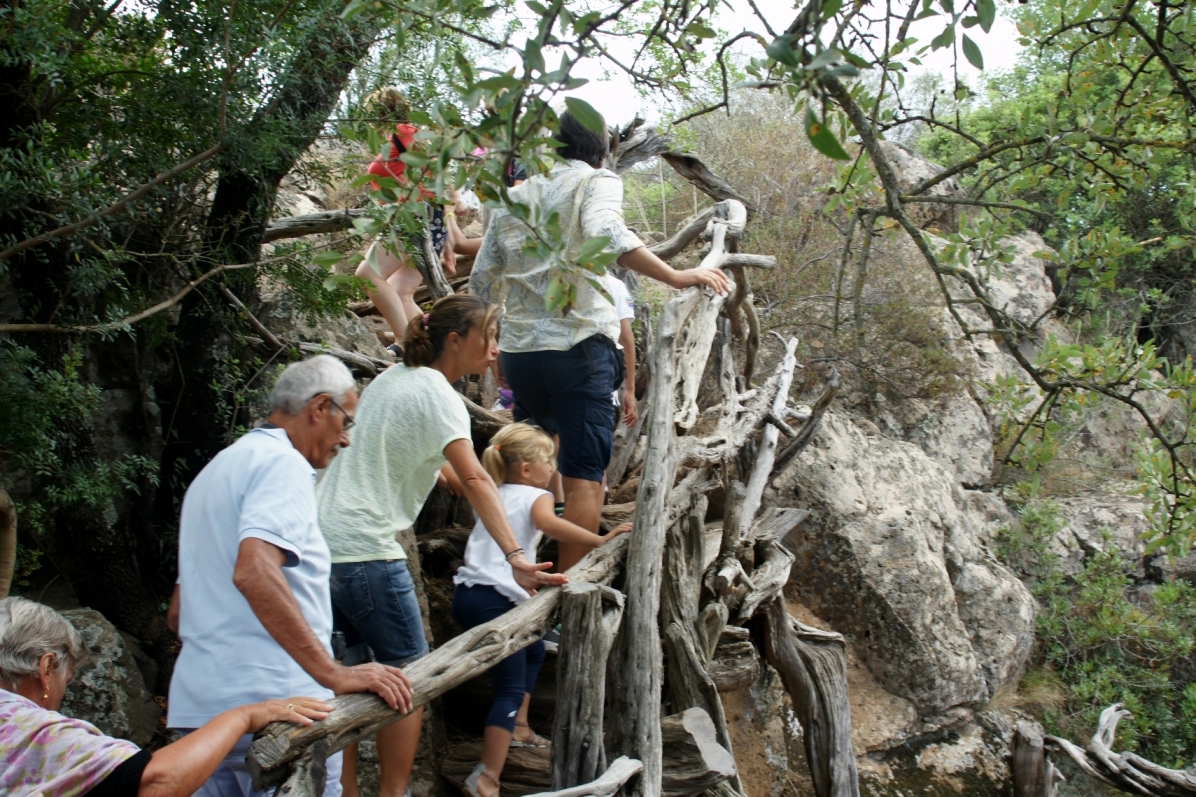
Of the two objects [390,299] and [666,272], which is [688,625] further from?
[390,299]

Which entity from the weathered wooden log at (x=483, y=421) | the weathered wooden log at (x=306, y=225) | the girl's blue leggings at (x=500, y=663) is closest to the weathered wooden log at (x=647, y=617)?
the girl's blue leggings at (x=500, y=663)

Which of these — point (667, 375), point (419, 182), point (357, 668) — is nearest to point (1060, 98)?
point (667, 375)

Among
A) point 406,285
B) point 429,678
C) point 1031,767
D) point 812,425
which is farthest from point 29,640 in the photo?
point 1031,767

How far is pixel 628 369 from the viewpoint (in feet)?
14.6

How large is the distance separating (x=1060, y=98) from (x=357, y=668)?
8.43ft

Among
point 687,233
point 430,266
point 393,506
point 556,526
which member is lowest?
point 393,506

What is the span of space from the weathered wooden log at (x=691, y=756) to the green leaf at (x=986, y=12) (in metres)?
2.45

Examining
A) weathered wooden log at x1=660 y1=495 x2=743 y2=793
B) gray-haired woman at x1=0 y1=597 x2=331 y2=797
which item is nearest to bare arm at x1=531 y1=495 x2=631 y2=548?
weathered wooden log at x1=660 y1=495 x2=743 y2=793

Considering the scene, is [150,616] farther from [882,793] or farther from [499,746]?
[882,793]

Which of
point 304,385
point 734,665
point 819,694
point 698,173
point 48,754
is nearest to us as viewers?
point 48,754

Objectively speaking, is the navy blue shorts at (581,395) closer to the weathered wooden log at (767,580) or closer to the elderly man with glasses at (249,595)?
the weathered wooden log at (767,580)

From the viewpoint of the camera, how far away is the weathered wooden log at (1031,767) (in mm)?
4883

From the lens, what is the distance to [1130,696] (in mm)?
7094

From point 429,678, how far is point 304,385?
84 cm
